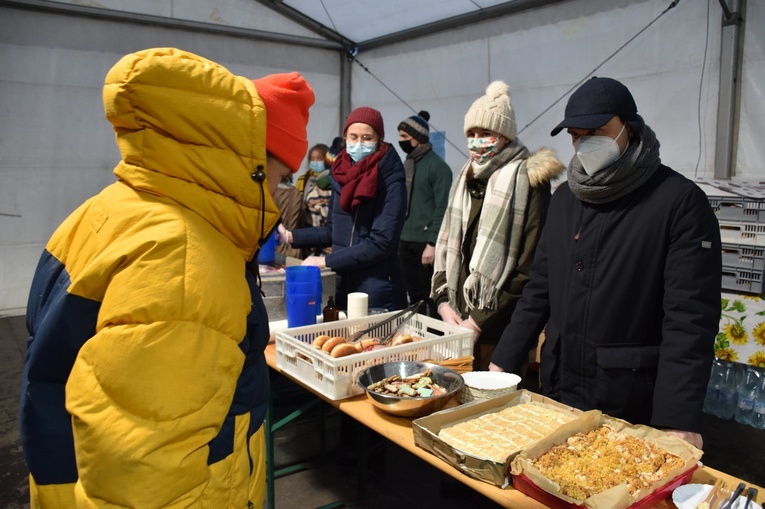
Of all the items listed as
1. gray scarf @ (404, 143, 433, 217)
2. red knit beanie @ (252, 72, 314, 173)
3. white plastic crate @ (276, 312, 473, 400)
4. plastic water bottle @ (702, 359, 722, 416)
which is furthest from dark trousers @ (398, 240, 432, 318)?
red knit beanie @ (252, 72, 314, 173)

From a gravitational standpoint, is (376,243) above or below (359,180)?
below

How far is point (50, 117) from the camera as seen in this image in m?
6.09

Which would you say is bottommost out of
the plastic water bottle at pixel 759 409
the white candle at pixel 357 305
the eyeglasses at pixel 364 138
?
the plastic water bottle at pixel 759 409

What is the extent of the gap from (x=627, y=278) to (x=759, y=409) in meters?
2.82

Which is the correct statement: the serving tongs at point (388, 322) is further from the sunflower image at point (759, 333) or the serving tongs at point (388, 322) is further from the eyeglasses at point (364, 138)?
the sunflower image at point (759, 333)

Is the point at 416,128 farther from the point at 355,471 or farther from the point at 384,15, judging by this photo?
the point at 355,471

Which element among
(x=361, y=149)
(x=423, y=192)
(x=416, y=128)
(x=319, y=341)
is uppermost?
(x=416, y=128)

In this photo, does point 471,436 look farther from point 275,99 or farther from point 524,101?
point 524,101

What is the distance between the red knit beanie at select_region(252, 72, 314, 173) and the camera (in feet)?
3.92

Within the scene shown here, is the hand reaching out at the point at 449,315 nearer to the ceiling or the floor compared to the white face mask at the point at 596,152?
nearer to the floor

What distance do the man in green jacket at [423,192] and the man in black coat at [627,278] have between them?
3.41 meters

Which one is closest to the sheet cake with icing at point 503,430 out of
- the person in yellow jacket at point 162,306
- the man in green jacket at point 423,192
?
the person in yellow jacket at point 162,306

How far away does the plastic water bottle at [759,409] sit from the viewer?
12.4 ft

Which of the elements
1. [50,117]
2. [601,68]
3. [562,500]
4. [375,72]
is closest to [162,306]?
[562,500]
